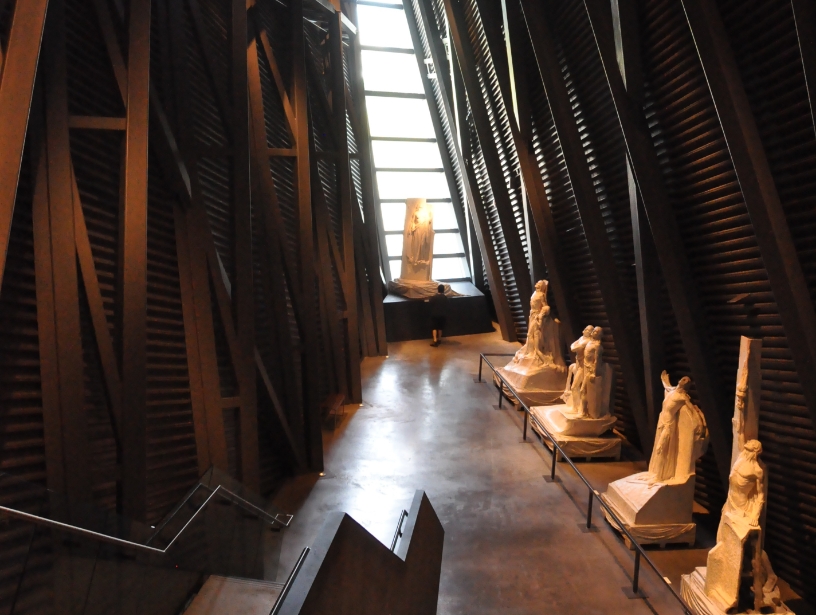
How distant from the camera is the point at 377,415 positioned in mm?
8562

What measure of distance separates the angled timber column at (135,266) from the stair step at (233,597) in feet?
4.30

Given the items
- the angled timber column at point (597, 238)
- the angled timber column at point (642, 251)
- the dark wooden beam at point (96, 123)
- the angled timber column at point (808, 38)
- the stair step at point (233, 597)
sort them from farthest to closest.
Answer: the angled timber column at point (597, 238) < the angled timber column at point (642, 251) < the dark wooden beam at point (96, 123) < the angled timber column at point (808, 38) < the stair step at point (233, 597)

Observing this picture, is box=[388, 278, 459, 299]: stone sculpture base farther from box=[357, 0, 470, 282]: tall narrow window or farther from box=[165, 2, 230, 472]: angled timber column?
box=[165, 2, 230, 472]: angled timber column

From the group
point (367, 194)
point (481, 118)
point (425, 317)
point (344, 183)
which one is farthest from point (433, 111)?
point (344, 183)

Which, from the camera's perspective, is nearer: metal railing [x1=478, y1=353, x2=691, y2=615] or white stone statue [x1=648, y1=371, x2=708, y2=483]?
metal railing [x1=478, y1=353, x2=691, y2=615]

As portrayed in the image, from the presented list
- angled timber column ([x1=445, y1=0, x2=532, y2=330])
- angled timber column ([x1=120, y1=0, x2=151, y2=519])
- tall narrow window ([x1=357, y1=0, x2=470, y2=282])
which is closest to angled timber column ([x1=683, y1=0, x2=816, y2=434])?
angled timber column ([x1=120, y1=0, x2=151, y2=519])

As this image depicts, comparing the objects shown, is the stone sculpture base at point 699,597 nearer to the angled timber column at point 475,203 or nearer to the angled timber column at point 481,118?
the angled timber column at point 481,118

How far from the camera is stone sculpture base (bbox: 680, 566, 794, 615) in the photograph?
3.79 meters

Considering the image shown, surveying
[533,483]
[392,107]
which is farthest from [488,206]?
[533,483]

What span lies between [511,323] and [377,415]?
16.5 ft

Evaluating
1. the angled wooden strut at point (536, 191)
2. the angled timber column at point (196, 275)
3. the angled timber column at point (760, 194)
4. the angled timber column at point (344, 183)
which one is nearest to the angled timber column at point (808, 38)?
the angled timber column at point (760, 194)

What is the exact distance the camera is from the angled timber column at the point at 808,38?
3322mm

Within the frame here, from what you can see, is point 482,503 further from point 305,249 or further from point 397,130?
point 397,130

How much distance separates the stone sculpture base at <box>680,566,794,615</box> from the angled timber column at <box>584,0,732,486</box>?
1279 mm
